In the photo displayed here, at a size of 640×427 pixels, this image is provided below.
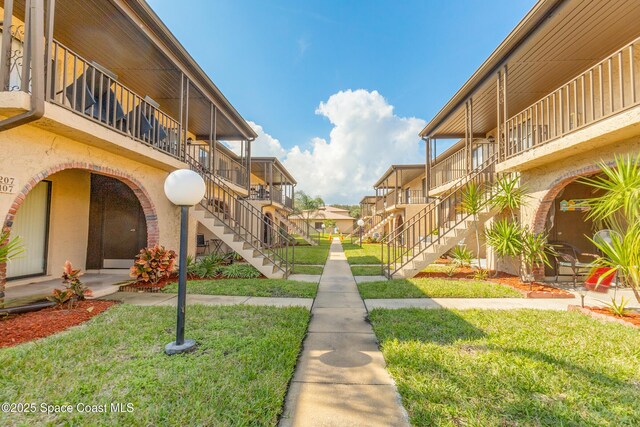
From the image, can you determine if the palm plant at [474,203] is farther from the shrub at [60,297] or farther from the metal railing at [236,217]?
the shrub at [60,297]

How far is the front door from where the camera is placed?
336 inches

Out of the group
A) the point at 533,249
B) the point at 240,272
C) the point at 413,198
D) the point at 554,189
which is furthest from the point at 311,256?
the point at 413,198

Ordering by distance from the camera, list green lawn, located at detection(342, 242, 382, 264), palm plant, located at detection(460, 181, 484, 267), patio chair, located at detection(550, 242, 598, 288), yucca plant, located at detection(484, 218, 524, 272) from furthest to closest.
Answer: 1. green lawn, located at detection(342, 242, 382, 264)
2. palm plant, located at detection(460, 181, 484, 267)
3. patio chair, located at detection(550, 242, 598, 288)
4. yucca plant, located at detection(484, 218, 524, 272)

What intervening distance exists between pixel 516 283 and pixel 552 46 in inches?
231

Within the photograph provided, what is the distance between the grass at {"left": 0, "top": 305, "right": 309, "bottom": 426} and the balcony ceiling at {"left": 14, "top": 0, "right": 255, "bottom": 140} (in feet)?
19.6

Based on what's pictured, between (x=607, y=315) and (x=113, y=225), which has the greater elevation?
(x=113, y=225)

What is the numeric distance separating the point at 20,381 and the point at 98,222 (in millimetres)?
7275

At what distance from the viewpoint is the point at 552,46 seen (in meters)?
6.59

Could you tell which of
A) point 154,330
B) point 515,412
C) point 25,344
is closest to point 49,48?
point 25,344

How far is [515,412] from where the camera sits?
2.29 metres

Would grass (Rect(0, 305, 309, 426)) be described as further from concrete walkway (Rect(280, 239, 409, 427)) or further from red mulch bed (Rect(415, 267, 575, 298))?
red mulch bed (Rect(415, 267, 575, 298))

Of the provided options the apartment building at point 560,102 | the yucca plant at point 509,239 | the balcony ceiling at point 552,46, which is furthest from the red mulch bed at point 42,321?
the balcony ceiling at point 552,46

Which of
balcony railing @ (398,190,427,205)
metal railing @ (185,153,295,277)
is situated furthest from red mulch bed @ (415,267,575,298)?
balcony railing @ (398,190,427,205)

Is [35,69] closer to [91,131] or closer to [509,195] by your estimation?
[91,131]
